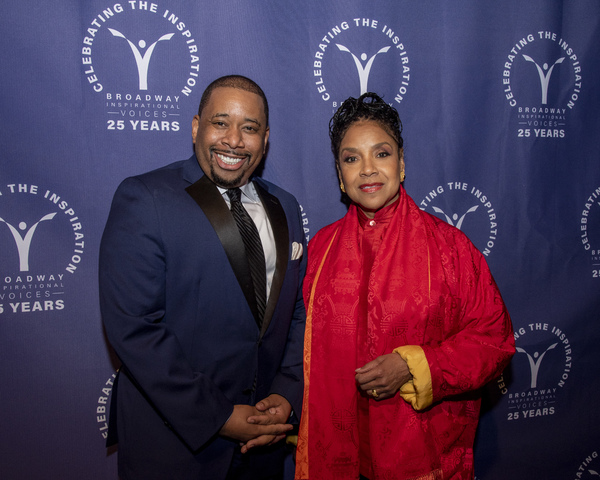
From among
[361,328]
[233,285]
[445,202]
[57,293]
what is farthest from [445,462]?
[57,293]

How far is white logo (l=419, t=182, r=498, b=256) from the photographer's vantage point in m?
2.13

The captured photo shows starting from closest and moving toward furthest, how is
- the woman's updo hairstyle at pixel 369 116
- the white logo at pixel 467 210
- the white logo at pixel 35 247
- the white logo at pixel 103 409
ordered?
the woman's updo hairstyle at pixel 369 116 < the white logo at pixel 35 247 < the white logo at pixel 103 409 < the white logo at pixel 467 210

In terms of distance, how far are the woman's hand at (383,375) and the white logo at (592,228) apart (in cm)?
172

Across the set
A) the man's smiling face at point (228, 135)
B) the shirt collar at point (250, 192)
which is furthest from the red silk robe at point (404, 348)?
the man's smiling face at point (228, 135)

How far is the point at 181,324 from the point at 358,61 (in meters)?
1.51

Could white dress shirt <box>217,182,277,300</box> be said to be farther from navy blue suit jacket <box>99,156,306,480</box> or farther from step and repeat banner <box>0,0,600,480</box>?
step and repeat banner <box>0,0,600,480</box>

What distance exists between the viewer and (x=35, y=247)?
5.57 ft

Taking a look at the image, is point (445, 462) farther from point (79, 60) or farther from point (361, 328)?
point (79, 60)

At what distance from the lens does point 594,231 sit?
92.4 inches

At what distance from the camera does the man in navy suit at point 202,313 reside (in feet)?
4.03

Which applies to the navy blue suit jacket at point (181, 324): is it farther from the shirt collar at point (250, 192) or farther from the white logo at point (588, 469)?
the white logo at point (588, 469)

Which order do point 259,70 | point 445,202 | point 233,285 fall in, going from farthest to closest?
1. point 445,202
2. point 259,70
3. point 233,285

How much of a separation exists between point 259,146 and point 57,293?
112 cm

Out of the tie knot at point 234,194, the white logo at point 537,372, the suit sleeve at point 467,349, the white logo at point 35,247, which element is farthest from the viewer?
the white logo at point 537,372
